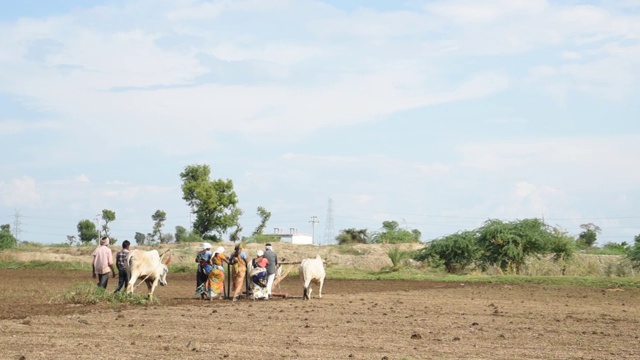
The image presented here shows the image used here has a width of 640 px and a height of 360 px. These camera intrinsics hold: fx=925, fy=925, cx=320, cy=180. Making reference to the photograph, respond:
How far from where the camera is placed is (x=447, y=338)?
1533 cm

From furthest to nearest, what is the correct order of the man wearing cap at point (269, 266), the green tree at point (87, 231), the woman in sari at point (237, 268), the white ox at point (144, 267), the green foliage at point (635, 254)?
the green tree at point (87, 231), the green foliage at point (635, 254), the man wearing cap at point (269, 266), the woman in sari at point (237, 268), the white ox at point (144, 267)

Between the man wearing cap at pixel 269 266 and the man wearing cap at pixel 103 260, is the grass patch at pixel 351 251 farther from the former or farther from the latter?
the man wearing cap at pixel 103 260

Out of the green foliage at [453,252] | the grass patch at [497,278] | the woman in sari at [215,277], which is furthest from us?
the green foliage at [453,252]

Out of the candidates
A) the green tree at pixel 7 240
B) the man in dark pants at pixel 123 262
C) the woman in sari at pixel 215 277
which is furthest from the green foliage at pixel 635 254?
the green tree at pixel 7 240

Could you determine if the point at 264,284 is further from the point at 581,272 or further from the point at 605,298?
the point at 581,272

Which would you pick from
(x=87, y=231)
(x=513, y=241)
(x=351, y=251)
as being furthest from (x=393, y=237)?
(x=87, y=231)

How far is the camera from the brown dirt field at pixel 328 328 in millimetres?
13266

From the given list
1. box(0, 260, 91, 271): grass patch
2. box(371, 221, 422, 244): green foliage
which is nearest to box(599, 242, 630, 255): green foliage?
box(371, 221, 422, 244): green foliage

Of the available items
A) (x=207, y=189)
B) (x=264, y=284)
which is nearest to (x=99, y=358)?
(x=264, y=284)

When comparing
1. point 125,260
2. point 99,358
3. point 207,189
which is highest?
point 207,189

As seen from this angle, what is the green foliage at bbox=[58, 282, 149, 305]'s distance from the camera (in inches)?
834

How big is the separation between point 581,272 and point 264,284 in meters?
22.1

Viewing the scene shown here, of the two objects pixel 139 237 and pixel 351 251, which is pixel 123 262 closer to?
pixel 351 251

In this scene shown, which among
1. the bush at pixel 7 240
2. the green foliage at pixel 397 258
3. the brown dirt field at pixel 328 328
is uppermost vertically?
the bush at pixel 7 240
